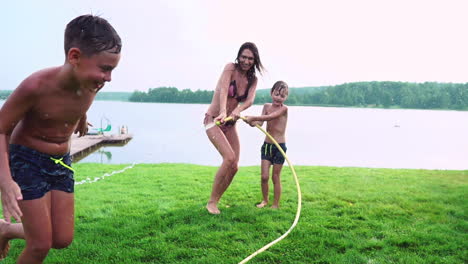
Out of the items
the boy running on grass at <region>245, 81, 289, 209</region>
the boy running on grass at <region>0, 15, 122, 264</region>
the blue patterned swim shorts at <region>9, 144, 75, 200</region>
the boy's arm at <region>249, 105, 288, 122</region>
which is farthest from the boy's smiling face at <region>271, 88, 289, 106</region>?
the blue patterned swim shorts at <region>9, 144, 75, 200</region>

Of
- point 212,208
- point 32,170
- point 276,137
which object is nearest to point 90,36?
point 32,170

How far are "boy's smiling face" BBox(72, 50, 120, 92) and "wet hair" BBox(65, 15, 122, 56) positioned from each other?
0.03m

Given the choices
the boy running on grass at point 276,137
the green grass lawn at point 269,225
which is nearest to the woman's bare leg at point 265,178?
the boy running on grass at point 276,137

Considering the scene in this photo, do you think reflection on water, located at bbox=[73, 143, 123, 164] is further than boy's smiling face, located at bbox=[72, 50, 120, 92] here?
Yes

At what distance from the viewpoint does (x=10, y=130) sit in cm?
243

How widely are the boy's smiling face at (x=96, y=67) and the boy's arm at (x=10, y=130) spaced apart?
32 centimetres

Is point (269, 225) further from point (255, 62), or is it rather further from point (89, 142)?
point (89, 142)

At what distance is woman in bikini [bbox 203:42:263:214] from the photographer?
16.6 ft

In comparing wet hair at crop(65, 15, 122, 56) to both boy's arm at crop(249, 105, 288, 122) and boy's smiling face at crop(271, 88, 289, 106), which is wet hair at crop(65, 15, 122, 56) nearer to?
boy's arm at crop(249, 105, 288, 122)

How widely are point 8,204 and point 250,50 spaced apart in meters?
3.63

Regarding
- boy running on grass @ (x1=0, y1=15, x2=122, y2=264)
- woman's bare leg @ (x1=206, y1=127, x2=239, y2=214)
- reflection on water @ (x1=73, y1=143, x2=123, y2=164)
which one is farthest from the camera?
reflection on water @ (x1=73, y1=143, x2=123, y2=164)

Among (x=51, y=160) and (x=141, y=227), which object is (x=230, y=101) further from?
(x=51, y=160)

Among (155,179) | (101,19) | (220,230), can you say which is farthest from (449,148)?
(101,19)

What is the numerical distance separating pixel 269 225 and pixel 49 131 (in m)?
2.97
